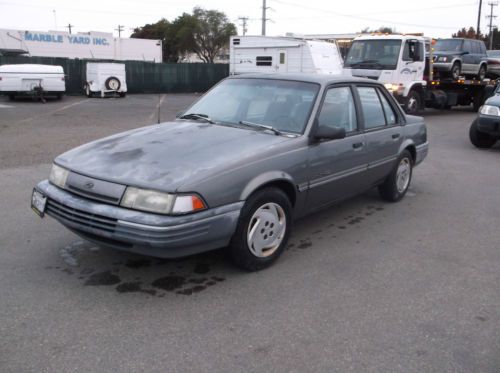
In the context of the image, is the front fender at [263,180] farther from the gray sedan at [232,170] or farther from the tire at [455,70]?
the tire at [455,70]

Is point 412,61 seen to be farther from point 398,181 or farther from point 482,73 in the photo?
point 398,181

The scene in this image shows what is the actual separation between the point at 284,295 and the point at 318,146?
1.45 metres

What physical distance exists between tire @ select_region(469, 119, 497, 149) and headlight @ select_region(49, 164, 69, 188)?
9222mm

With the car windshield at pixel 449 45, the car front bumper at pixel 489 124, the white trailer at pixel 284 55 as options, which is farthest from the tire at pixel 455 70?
the car front bumper at pixel 489 124

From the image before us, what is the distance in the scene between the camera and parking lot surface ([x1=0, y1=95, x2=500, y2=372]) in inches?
110

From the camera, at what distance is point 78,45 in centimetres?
3966

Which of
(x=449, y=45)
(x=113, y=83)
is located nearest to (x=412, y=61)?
(x=449, y=45)

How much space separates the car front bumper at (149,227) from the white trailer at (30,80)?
1715cm

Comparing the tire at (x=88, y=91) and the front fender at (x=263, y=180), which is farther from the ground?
the tire at (x=88, y=91)

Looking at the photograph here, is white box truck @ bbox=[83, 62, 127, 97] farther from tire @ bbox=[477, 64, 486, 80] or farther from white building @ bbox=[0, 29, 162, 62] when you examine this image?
tire @ bbox=[477, 64, 486, 80]

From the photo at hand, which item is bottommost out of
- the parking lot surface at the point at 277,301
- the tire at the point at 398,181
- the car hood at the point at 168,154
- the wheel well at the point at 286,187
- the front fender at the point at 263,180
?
the parking lot surface at the point at 277,301

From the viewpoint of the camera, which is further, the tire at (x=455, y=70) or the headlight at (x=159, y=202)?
the tire at (x=455, y=70)

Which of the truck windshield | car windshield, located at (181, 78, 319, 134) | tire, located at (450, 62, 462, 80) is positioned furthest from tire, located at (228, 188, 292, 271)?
tire, located at (450, 62, 462, 80)

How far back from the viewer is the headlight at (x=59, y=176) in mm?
3784
